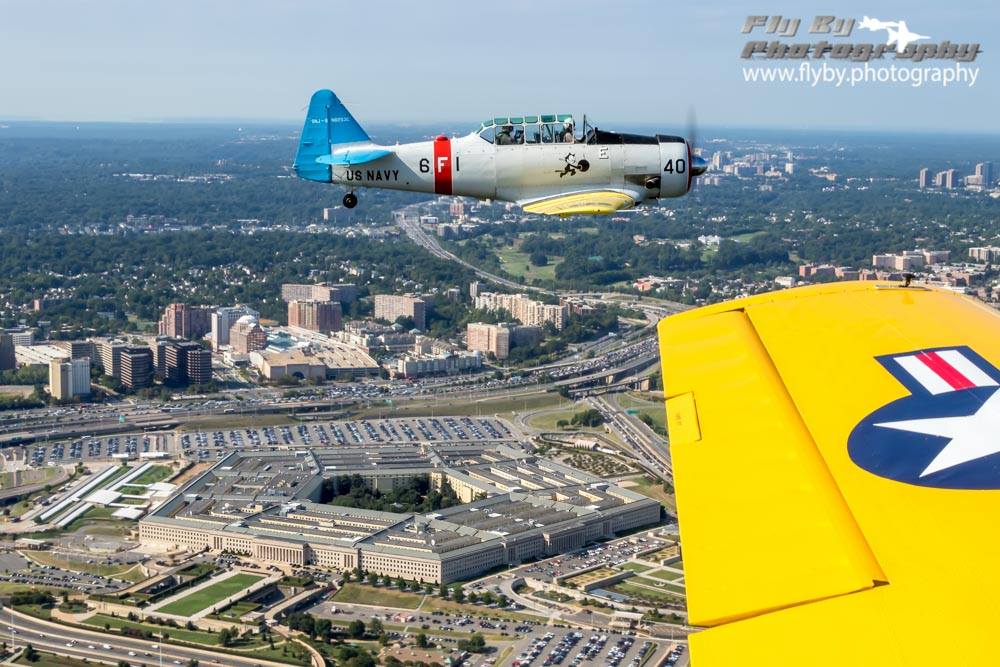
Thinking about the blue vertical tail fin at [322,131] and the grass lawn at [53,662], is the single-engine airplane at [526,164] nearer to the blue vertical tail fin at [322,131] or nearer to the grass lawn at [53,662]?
the blue vertical tail fin at [322,131]

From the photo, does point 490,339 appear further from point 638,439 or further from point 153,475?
point 153,475

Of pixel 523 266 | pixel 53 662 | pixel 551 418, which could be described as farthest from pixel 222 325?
pixel 53 662

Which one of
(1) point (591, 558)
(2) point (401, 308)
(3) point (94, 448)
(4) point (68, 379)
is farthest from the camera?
(2) point (401, 308)

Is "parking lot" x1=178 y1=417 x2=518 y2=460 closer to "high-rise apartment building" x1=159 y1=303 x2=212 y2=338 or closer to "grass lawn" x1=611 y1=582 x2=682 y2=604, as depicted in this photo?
"grass lawn" x1=611 y1=582 x2=682 y2=604

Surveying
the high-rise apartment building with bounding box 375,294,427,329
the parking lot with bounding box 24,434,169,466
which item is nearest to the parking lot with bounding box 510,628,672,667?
the parking lot with bounding box 24,434,169,466

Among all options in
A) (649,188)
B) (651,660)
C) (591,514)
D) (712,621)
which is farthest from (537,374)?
(712,621)
